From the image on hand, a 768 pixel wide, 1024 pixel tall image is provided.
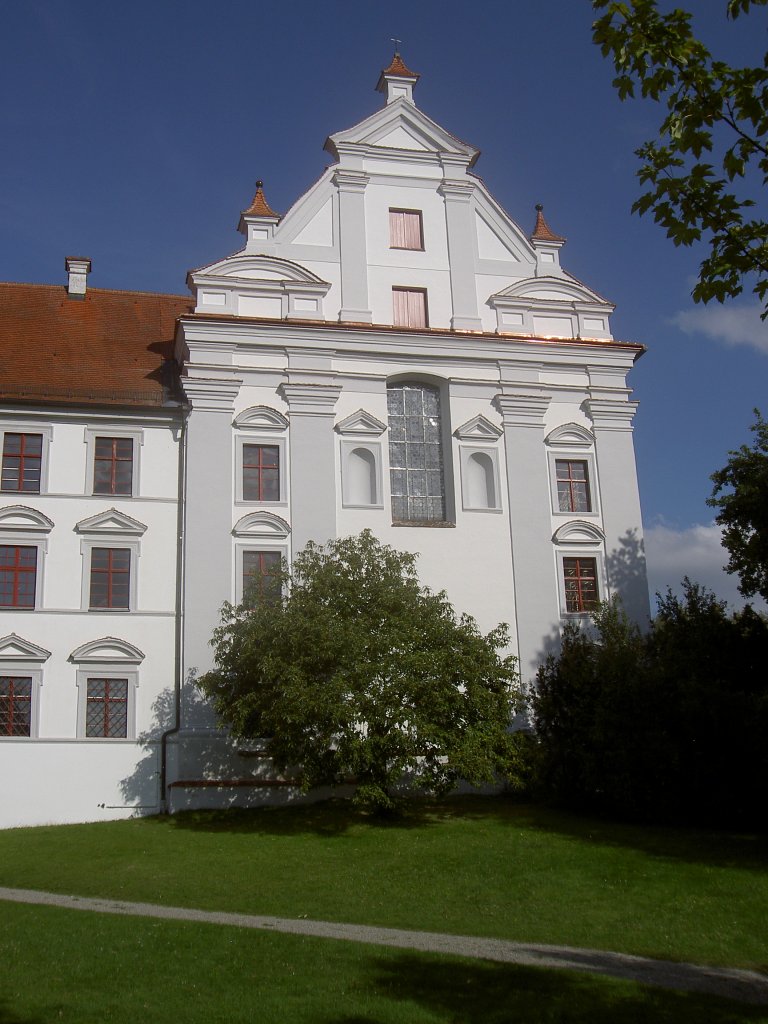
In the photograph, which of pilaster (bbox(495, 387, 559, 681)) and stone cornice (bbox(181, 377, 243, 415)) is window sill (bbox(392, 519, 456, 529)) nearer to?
pilaster (bbox(495, 387, 559, 681))

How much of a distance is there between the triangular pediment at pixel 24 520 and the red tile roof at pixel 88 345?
282 cm

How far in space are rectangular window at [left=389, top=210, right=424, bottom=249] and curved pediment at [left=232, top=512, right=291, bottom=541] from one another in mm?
9018

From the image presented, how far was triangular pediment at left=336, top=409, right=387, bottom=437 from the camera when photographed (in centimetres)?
2800

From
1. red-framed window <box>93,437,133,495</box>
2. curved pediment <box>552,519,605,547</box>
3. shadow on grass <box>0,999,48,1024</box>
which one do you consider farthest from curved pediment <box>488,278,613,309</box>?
shadow on grass <box>0,999,48,1024</box>

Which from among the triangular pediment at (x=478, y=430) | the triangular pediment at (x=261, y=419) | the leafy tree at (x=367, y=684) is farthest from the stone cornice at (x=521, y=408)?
the leafy tree at (x=367, y=684)

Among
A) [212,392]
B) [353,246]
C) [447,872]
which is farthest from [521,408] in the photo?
[447,872]

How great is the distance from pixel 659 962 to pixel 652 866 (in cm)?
544

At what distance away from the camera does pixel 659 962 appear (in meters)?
12.4

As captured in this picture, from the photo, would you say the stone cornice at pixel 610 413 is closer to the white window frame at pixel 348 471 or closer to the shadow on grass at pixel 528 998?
the white window frame at pixel 348 471

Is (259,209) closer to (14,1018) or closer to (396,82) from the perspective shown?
(396,82)

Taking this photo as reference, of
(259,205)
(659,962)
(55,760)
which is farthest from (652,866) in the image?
(259,205)

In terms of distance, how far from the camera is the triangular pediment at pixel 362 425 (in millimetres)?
28000

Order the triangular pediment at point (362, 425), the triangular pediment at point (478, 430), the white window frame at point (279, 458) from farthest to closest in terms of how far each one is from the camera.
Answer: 1. the triangular pediment at point (478, 430)
2. the triangular pediment at point (362, 425)
3. the white window frame at point (279, 458)

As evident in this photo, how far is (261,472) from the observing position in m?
27.3
